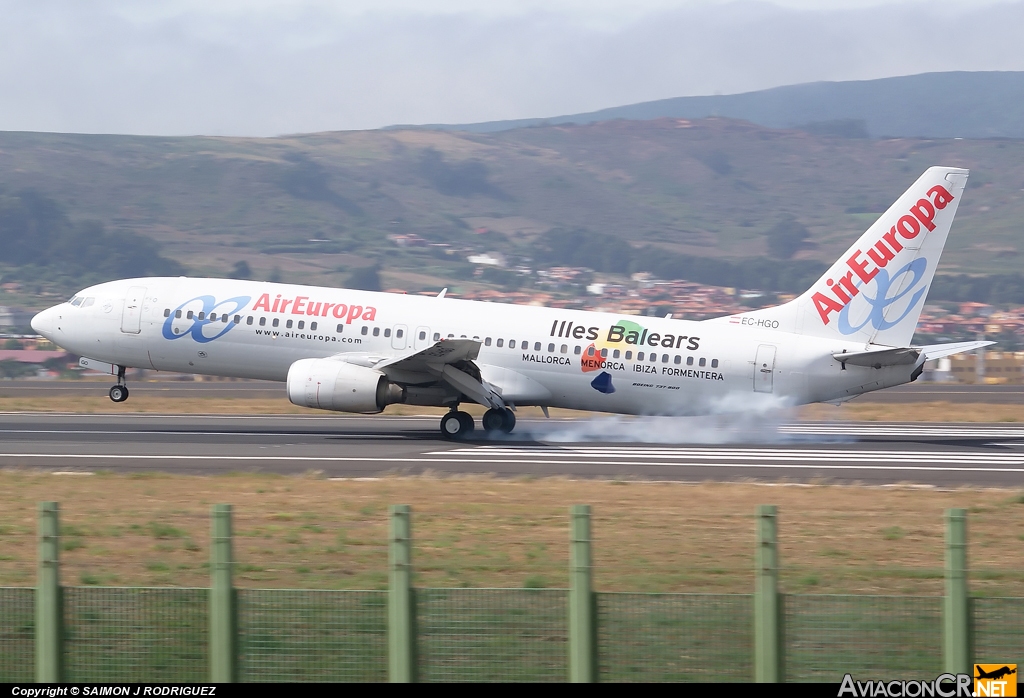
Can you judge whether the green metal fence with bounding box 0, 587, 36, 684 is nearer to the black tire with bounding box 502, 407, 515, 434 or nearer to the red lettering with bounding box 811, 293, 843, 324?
the black tire with bounding box 502, 407, 515, 434

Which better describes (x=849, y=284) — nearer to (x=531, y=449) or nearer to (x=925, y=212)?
(x=925, y=212)

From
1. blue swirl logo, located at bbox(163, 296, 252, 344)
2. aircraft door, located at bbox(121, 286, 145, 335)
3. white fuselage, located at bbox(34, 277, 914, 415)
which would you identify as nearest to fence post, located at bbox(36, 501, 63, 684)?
white fuselage, located at bbox(34, 277, 914, 415)

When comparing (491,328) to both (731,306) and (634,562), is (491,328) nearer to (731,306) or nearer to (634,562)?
(634,562)

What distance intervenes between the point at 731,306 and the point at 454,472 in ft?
514

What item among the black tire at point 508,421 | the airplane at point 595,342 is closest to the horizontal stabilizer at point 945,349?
the airplane at point 595,342

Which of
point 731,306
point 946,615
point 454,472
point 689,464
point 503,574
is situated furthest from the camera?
point 731,306

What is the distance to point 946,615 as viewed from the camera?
8.11 metres

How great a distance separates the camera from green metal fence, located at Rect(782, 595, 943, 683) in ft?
27.2

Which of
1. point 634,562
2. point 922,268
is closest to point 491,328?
point 922,268

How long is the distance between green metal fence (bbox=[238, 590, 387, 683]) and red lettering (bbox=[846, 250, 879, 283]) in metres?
25.7

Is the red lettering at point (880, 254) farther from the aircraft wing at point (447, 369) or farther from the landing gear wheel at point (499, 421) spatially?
the aircraft wing at point (447, 369)

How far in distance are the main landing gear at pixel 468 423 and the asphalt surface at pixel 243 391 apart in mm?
21367

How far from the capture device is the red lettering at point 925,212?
3156 centimetres

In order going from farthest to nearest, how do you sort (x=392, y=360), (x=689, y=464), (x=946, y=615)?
(x=392, y=360)
(x=689, y=464)
(x=946, y=615)
